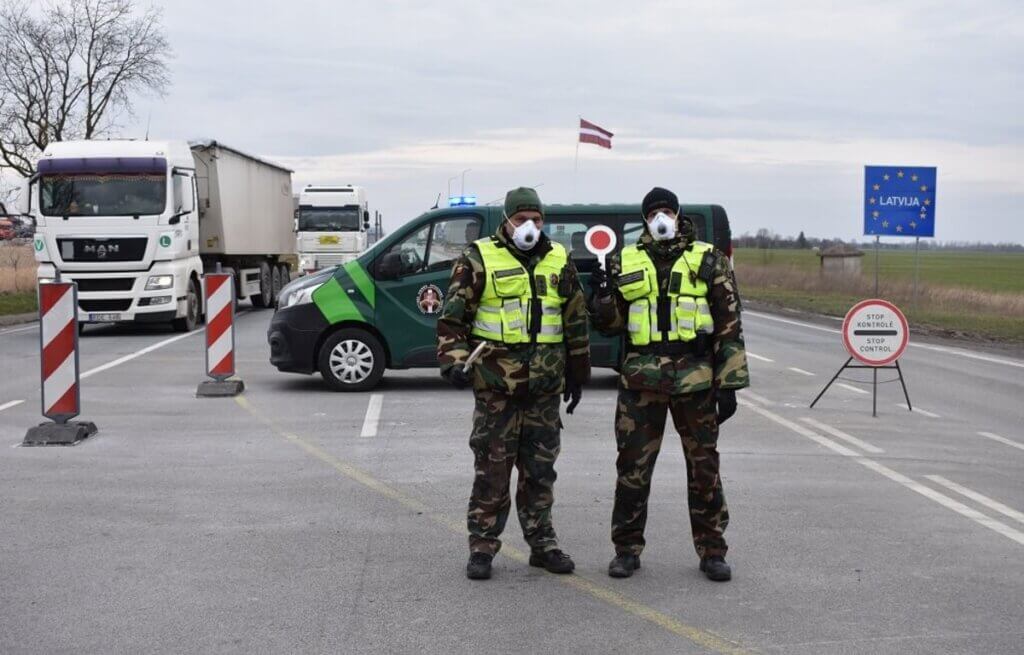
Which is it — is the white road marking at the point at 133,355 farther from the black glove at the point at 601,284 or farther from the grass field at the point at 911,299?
the grass field at the point at 911,299

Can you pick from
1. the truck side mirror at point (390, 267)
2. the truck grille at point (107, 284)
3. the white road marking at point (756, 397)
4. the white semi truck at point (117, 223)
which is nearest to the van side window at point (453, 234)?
the truck side mirror at point (390, 267)

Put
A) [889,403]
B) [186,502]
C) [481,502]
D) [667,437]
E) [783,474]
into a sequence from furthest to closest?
[889,403] < [667,437] < [783,474] < [186,502] < [481,502]

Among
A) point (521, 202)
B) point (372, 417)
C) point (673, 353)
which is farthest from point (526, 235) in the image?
point (372, 417)

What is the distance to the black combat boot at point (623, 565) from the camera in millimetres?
6160

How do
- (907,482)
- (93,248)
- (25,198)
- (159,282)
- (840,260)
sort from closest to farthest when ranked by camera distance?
1. (907,482)
2. (93,248)
3. (25,198)
4. (159,282)
5. (840,260)

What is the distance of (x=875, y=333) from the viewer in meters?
12.8

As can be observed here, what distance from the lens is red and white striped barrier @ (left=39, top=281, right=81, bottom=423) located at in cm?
1034

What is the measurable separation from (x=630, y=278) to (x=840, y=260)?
4193 cm

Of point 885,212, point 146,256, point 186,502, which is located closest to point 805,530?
point 186,502

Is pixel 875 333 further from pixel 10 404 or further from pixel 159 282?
pixel 159 282

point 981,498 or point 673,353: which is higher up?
point 673,353

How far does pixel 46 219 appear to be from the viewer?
21.6m

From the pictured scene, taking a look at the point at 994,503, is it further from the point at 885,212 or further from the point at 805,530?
the point at 885,212

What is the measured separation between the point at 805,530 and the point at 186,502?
3699 millimetres
